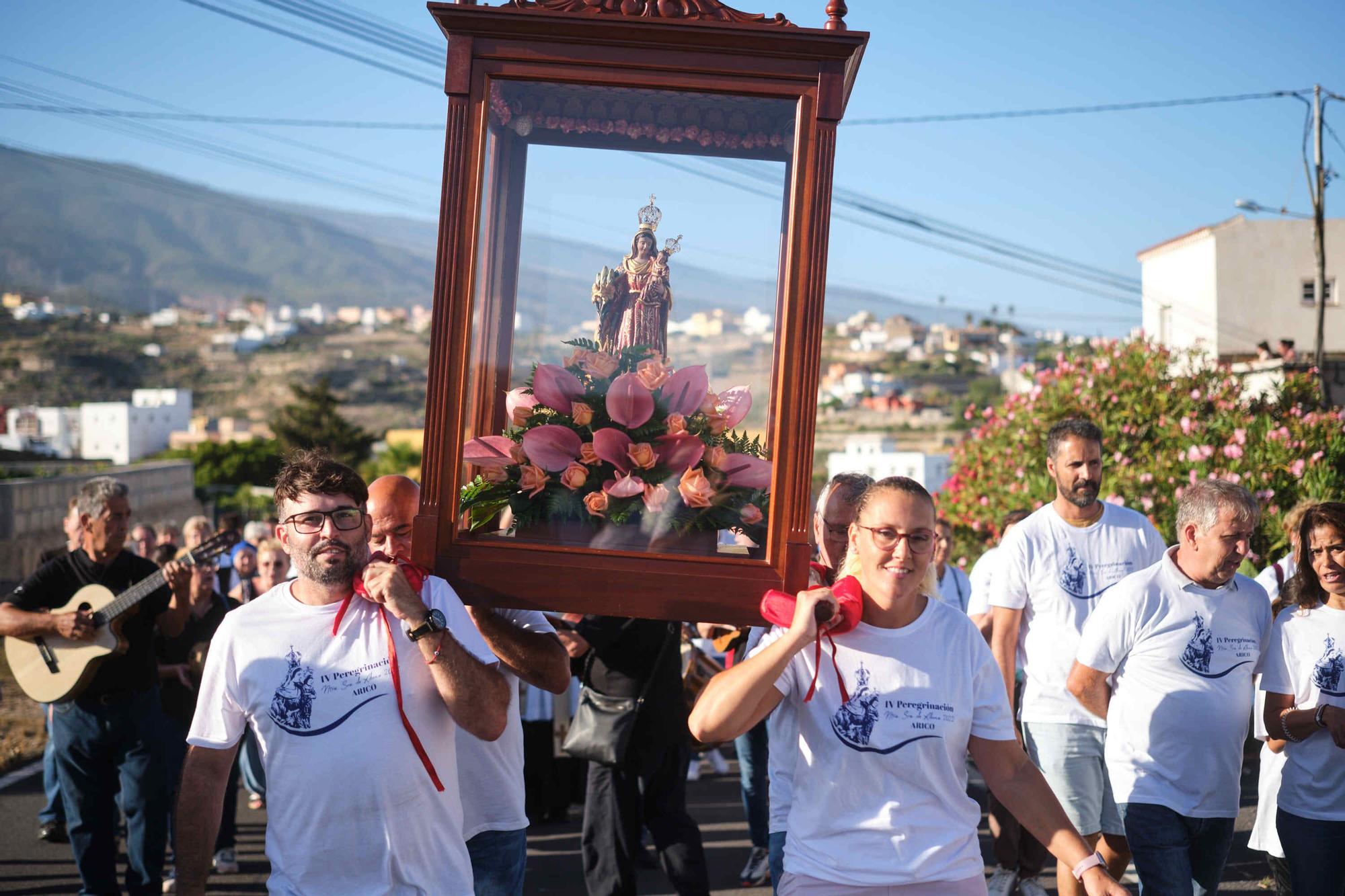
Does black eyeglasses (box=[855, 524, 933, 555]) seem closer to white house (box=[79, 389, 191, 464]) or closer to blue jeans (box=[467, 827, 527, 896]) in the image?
blue jeans (box=[467, 827, 527, 896])

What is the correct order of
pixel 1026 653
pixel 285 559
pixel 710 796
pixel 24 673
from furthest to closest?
pixel 710 796
pixel 285 559
pixel 24 673
pixel 1026 653

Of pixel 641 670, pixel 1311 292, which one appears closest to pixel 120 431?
pixel 1311 292

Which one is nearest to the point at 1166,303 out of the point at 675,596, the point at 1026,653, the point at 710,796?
the point at 710,796

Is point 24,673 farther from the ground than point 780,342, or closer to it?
closer to it

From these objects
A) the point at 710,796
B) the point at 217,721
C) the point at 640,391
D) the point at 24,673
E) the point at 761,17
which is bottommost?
the point at 710,796

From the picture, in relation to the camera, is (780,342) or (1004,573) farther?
(1004,573)

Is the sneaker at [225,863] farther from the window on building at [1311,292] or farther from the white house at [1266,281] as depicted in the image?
the window on building at [1311,292]

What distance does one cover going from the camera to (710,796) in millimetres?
9328

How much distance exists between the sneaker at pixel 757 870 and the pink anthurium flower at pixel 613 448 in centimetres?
425

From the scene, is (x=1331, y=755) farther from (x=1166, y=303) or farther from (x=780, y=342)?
(x=1166, y=303)

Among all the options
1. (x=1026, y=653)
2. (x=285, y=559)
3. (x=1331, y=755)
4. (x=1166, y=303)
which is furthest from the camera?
(x=1166, y=303)

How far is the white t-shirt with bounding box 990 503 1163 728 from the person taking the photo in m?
5.34

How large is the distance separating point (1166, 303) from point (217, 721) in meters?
43.7

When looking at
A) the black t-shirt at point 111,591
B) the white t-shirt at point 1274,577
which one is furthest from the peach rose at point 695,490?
the white t-shirt at point 1274,577
